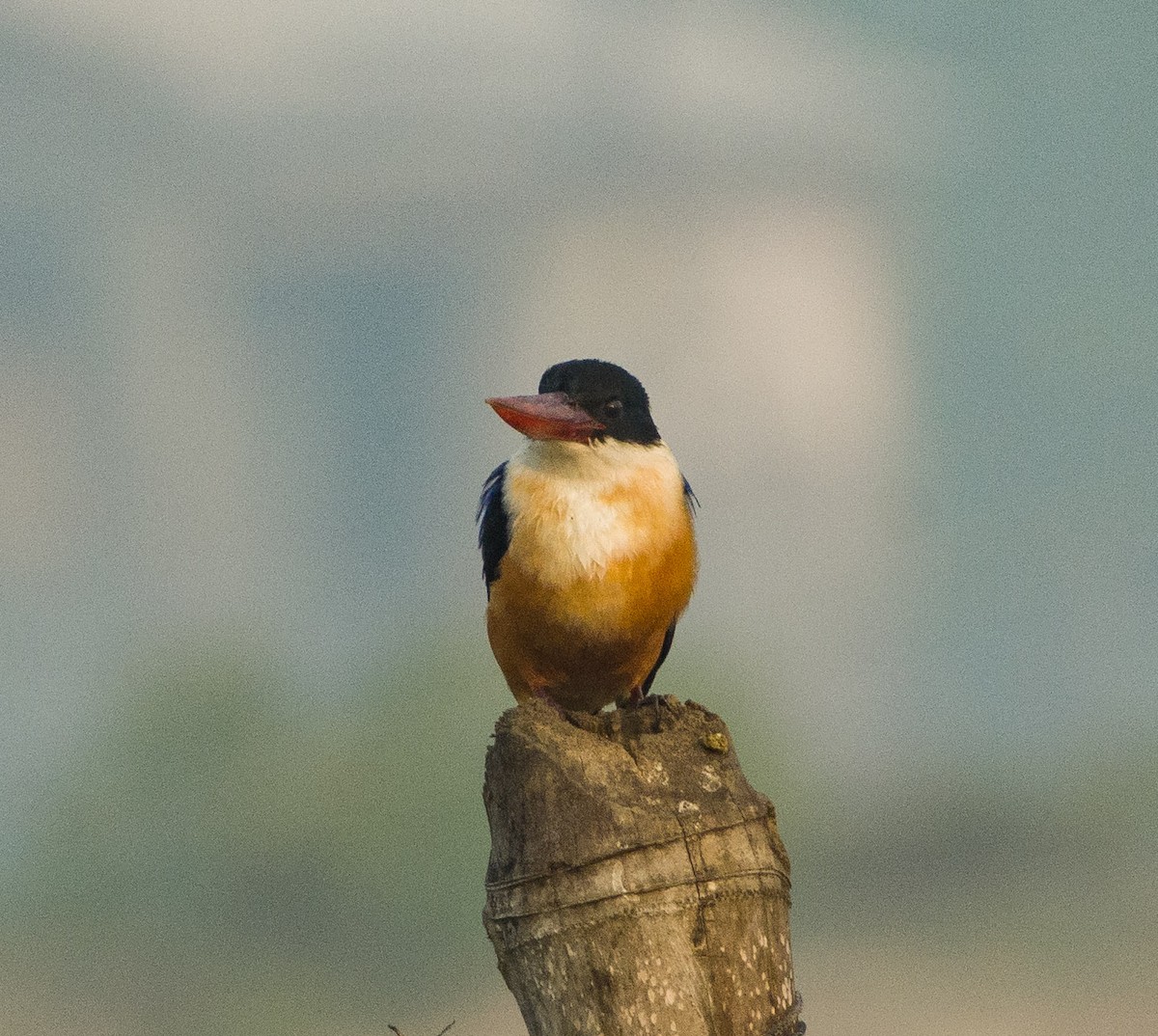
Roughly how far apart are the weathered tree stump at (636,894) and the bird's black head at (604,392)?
1651 mm

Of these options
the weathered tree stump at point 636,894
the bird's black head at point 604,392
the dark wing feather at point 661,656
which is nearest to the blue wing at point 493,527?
the bird's black head at point 604,392

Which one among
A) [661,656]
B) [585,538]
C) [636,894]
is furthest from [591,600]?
[636,894]

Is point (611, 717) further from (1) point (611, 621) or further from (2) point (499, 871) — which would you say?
(1) point (611, 621)

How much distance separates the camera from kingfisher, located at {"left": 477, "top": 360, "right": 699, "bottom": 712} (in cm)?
423

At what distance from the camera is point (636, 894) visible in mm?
2611

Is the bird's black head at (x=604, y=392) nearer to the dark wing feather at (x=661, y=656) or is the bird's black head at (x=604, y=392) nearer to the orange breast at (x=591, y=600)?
the orange breast at (x=591, y=600)

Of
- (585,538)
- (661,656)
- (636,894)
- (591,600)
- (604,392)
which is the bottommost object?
(661,656)

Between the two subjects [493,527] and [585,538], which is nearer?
[585,538]

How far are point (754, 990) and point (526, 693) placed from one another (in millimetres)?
2097

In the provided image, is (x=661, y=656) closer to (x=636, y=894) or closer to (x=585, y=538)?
(x=585, y=538)

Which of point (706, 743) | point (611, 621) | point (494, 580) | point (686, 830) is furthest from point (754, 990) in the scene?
point (494, 580)

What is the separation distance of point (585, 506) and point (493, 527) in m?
0.38

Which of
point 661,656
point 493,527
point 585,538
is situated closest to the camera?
point 585,538

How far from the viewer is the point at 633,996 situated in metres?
2.60
